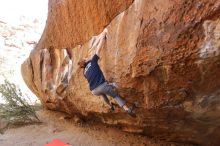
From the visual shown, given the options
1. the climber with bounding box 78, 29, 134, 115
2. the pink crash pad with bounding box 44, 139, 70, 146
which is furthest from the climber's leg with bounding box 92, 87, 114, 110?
the pink crash pad with bounding box 44, 139, 70, 146

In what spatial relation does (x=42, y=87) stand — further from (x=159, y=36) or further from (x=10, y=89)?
(x=159, y=36)

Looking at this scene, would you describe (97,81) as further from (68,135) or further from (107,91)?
(68,135)

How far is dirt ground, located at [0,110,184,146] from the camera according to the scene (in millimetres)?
6289

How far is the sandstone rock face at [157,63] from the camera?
13.0 feet

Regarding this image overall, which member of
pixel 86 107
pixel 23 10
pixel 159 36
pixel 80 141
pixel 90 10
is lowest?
pixel 80 141

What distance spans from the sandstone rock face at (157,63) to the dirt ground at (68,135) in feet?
0.74

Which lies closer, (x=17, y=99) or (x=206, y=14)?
(x=206, y=14)

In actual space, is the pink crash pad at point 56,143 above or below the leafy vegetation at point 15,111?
below

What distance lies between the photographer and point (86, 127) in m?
7.49

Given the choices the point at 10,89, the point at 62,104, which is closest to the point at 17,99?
the point at 10,89

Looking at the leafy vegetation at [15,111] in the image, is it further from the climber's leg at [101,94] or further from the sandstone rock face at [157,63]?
the climber's leg at [101,94]

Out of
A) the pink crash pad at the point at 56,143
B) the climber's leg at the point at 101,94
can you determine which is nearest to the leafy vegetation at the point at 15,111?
the pink crash pad at the point at 56,143

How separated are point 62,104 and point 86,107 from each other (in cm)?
142

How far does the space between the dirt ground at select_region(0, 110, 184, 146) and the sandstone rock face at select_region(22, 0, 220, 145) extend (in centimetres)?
23
